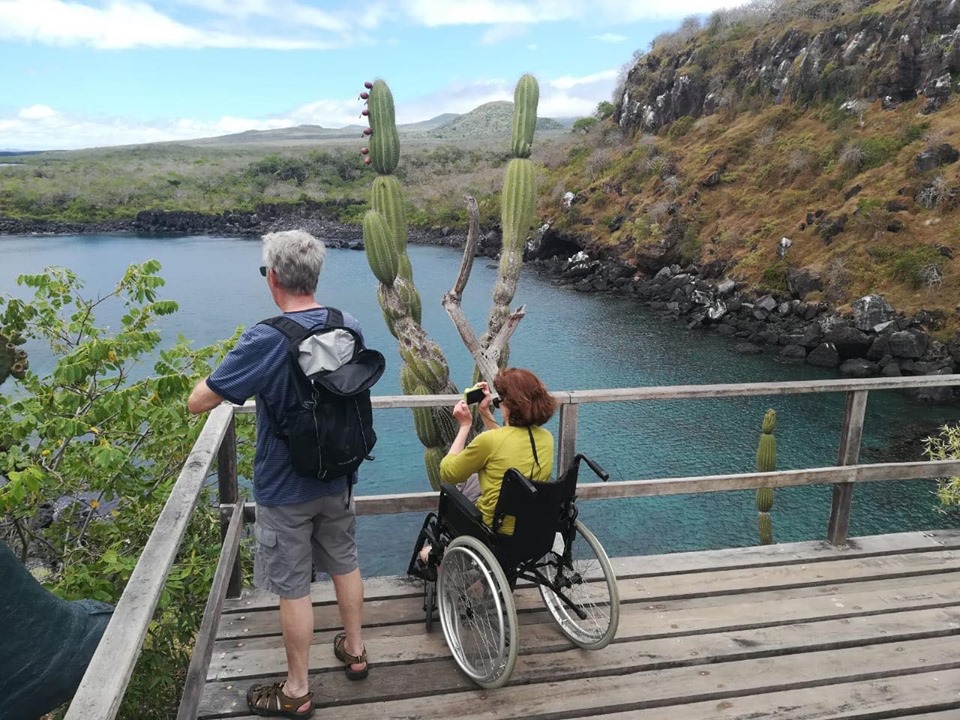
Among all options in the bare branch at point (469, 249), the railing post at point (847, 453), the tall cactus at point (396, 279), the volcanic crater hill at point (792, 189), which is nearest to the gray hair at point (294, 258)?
the railing post at point (847, 453)

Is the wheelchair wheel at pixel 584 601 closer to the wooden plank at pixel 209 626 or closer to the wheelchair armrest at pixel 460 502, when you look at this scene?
the wheelchair armrest at pixel 460 502

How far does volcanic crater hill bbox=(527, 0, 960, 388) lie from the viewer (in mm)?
26609

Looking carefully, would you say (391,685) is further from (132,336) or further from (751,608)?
(132,336)

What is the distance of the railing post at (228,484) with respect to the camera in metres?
3.59

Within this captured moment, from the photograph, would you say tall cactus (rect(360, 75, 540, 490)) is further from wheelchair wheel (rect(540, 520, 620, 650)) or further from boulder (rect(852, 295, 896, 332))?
boulder (rect(852, 295, 896, 332))

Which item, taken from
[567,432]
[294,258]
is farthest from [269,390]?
[567,432]

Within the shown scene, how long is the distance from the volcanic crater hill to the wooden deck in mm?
21897

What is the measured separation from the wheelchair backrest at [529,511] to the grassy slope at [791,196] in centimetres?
2612

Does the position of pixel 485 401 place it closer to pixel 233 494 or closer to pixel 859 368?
pixel 233 494

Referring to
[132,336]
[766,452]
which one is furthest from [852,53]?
[132,336]

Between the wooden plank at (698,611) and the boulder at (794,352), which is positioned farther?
the boulder at (794,352)

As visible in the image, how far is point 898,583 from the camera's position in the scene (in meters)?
3.99

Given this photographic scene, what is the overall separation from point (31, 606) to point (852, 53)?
47826 millimetres

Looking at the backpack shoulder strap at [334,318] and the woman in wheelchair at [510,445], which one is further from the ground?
the backpack shoulder strap at [334,318]
